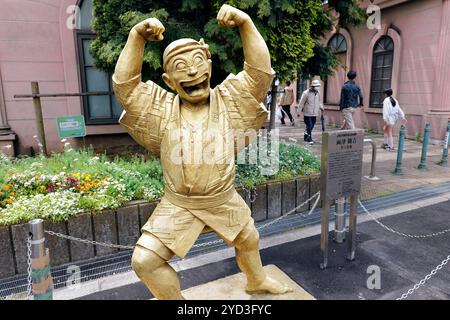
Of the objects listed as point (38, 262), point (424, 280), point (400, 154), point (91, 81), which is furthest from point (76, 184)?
point (400, 154)

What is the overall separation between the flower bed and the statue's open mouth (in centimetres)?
208

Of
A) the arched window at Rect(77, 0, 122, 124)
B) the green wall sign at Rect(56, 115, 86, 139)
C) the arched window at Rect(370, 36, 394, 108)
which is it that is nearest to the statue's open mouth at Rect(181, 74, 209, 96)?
the green wall sign at Rect(56, 115, 86, 139)

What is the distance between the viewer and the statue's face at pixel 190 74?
2.04 m

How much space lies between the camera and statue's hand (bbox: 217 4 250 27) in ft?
6.93

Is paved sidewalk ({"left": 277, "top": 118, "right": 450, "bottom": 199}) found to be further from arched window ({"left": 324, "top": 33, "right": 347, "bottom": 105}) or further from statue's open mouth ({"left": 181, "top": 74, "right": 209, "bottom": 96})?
arched window ({"left": 324, "top": 33, "right": 347, "bottom": 105})

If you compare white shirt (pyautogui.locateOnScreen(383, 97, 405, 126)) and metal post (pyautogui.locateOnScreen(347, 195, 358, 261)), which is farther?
white shirt (pyautogui.locateOnScreen(383, 97, 405, 126))

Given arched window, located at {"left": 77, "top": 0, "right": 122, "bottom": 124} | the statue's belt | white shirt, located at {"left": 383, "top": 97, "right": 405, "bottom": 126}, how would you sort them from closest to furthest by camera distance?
the statue's belt → arched window, located at {"left": 77, "top": 0, "right": 122, "bottom": 124} → white shirt, located at {"left": 383, "top": 97, "right": 405, "bottom": 126}

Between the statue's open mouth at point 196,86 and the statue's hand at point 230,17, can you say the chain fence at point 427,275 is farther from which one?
the statue's hand at point 230,17

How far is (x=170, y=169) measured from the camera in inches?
86.7

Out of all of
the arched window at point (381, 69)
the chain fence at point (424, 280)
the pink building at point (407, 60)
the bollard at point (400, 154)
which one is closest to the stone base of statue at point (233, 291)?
the chain fence at point (424, 280)

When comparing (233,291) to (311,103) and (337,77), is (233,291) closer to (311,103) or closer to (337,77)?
(311,103)

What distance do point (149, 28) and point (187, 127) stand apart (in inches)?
25.2
